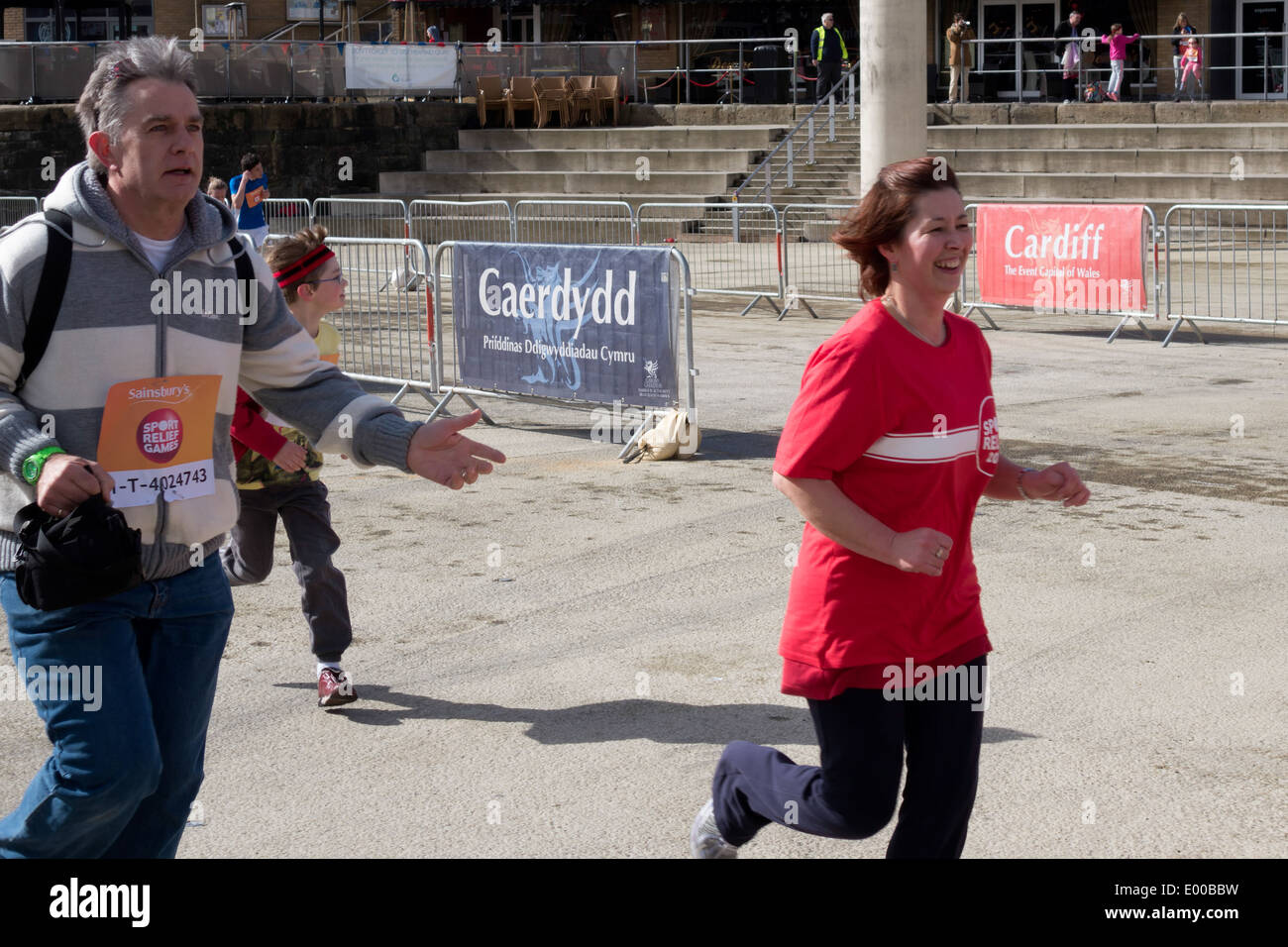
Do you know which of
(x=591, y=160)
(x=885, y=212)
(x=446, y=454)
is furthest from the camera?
(x=591, y=160)

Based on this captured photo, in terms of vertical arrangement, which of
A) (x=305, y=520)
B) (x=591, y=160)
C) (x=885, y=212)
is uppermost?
(x=591, y=160)

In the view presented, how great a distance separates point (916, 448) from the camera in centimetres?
357

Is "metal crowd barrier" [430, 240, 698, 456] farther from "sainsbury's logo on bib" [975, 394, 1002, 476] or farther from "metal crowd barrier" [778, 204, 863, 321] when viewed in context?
"metal crowd barrier" [778, 204, 863, 321]

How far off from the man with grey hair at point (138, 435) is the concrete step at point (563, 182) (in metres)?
27.0

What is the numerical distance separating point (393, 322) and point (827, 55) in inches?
788

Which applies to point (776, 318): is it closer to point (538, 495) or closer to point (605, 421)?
point (605, 421)

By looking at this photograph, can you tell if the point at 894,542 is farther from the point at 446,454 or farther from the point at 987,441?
the point at 446,454

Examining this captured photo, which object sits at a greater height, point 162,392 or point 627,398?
point 162,392

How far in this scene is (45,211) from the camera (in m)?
3.33

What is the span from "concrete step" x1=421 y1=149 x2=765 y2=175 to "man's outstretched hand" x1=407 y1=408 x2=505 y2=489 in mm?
27776

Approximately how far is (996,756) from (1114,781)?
40cm

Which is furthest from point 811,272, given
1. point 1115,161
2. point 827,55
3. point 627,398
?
point 827,55

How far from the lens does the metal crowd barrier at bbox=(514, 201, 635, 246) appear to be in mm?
22859

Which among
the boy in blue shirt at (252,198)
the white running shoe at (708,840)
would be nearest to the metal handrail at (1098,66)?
the boy in blue shirt at (252,198)
